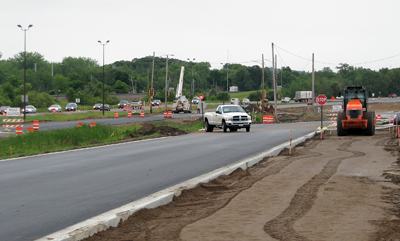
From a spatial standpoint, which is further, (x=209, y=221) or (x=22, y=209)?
(x=22, y=209)

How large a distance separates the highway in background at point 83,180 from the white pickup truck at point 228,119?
1262 cm

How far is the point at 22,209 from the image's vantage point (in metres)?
8.57

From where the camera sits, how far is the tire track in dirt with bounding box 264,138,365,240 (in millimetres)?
6589

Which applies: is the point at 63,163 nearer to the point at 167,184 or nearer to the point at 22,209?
the point at 167,184

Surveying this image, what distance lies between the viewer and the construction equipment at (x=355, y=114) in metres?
27.9

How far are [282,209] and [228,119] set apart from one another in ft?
81.9

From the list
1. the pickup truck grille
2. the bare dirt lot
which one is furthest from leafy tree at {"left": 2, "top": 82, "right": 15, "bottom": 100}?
the bare dirt lot

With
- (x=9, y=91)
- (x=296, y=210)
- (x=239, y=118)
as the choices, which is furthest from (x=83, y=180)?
(x=9, y=91)

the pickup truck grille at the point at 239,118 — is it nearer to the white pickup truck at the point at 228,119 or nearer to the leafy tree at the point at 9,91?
the white pickup truck at the point at 228,119

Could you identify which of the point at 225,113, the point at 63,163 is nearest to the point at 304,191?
the point at 63,163

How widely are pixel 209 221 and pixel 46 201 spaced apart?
3.59m

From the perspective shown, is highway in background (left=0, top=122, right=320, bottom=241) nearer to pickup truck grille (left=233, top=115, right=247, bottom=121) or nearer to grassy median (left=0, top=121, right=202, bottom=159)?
grassy median (left=0, top=121, right=202, bottom=159)

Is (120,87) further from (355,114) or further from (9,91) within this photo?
(355,114)

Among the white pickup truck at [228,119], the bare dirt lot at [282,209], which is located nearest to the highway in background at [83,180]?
the bare dirt lot at [282,209]
